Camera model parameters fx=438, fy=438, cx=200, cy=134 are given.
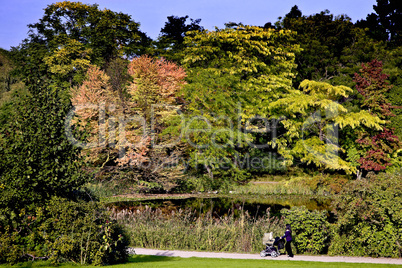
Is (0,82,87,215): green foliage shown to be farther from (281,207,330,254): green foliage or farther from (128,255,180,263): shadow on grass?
(281,207,330,254): green foliage

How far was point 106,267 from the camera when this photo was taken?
9641 mm

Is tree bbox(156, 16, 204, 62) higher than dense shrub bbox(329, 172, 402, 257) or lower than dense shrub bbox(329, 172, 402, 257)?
higher

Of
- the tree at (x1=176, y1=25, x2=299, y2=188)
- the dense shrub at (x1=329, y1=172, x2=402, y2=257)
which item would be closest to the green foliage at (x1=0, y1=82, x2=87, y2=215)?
the dense shrub at (x1=329, y1=172, x2=402, y2=257)

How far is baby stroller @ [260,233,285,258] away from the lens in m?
11.9

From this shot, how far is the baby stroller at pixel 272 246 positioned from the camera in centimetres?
1190

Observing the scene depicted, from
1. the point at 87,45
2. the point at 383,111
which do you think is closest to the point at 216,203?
the point at 383,111

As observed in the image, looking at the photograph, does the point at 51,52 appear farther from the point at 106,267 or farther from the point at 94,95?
the point at 106,267

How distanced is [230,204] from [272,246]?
11.2 meters

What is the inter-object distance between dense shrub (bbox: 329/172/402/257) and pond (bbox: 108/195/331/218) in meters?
7.40

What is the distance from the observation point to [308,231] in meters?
12.7

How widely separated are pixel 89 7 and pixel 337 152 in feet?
89.2

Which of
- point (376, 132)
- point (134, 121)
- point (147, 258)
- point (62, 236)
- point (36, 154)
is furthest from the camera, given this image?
point (376, 132)

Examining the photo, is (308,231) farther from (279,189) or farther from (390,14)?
(390,14)

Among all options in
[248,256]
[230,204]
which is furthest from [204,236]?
[230,204]
